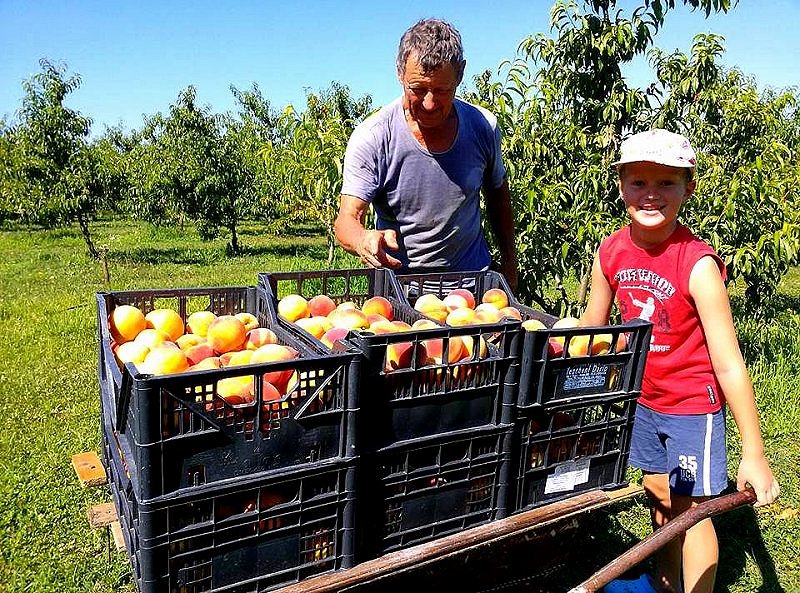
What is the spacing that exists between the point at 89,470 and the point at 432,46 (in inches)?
84.4

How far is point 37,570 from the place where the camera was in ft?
9.84

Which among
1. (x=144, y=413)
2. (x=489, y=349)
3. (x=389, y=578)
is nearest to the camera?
(x=144, y=413)

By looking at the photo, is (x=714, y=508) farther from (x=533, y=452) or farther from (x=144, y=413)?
(x=144, y=413)

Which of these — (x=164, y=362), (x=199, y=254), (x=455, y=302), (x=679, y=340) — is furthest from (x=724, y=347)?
(x=199, y=254)

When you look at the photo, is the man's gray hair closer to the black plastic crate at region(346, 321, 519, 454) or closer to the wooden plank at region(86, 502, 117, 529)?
the black plastic crate at region(346, 321, 519, 454)

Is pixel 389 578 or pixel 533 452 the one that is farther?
pixel 533 452

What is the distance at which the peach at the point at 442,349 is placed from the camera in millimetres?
1861

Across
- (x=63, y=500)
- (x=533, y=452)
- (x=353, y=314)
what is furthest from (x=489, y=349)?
(x=63, y=500)

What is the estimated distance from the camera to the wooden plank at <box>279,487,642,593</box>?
5.27 ft

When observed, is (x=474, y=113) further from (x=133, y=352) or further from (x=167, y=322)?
(x=133, y=352)

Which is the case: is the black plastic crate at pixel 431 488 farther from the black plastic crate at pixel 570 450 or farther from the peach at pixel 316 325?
the peach at pixel 316 325

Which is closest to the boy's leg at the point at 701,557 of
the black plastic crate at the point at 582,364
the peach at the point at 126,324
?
the black plastic crate at the point at 582,364

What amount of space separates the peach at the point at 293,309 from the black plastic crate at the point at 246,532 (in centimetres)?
87

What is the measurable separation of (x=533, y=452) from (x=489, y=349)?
369mm
